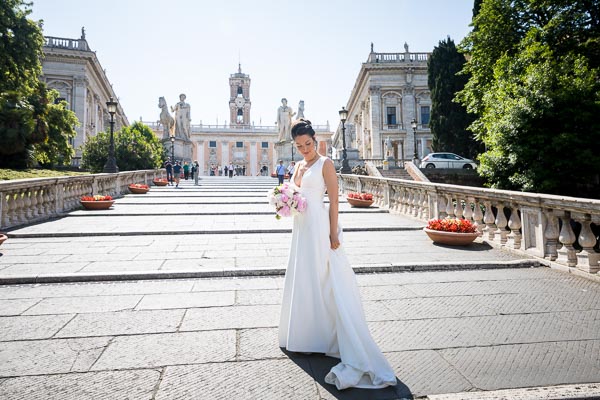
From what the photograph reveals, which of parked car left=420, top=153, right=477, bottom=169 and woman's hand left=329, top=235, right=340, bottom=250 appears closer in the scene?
woman's hand left=329, top=235, right=340, bottom=250

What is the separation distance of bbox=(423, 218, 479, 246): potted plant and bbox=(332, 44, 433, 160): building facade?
39.2 metres

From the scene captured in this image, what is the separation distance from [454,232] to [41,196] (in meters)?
10.6

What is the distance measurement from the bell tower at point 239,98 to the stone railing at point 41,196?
68.6 m

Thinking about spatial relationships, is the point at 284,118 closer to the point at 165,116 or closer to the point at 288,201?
the point at 165,116

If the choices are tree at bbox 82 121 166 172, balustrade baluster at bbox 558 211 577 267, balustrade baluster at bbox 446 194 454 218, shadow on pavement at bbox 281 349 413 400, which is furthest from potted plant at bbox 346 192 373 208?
tree at bbox 82 121 166 172

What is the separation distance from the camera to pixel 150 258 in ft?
18.7

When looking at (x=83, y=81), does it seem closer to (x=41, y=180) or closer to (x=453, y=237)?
(x=41, y=180)

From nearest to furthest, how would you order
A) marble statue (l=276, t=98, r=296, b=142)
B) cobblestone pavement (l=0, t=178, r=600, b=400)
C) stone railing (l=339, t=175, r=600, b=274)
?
cobblestone pavement (l=0, t=178, r=600, b=400), stone railing (l=339, t=175, r=600, b=274), marble statue (l=276, t=98, r=296, b=142)

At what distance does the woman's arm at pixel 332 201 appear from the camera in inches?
105

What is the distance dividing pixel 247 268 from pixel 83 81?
140ft

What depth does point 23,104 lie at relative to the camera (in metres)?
20.7

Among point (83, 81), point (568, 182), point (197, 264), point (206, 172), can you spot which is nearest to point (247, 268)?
point (197, 264)

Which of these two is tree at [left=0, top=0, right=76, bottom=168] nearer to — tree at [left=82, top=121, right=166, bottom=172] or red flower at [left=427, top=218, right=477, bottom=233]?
tree at [left=82, top=121, right=166, bottom=172]

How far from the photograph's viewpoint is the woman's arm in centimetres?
267
